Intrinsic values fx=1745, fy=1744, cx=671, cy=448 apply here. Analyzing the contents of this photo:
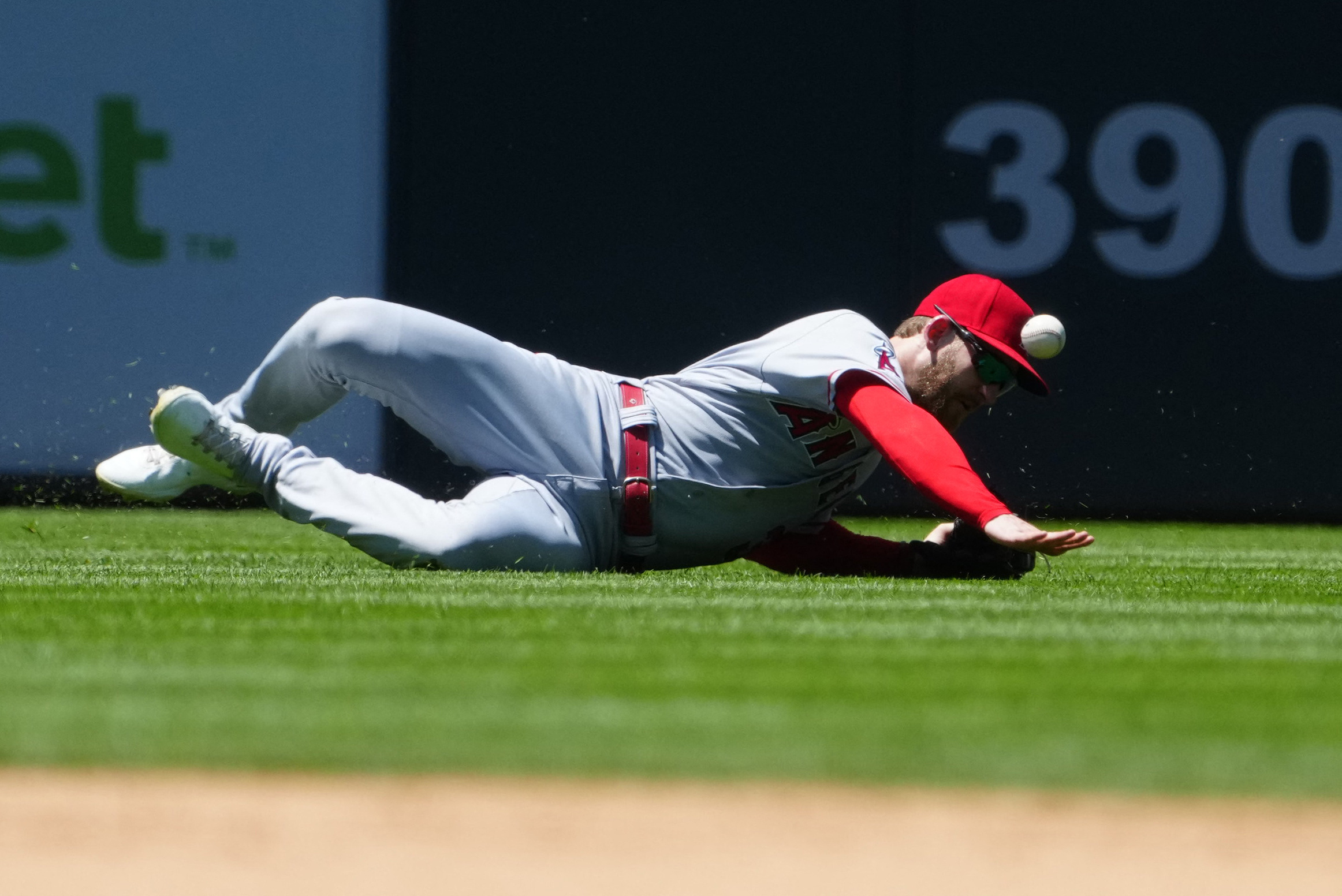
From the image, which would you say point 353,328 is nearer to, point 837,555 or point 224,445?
point 224,445

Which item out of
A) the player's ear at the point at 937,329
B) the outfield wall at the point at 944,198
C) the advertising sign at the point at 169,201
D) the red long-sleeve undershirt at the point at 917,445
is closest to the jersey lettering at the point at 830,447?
the red long-sleeve undershirt at the point at 917,445

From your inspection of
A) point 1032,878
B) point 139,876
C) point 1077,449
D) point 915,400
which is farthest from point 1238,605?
point 1077,449

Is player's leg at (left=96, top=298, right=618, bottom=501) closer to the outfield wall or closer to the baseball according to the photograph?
the baseball

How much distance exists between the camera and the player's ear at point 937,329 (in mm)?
2961

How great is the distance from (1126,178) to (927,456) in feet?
11.8

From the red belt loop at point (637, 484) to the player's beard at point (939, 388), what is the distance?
47 cm

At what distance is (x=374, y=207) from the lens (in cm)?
598

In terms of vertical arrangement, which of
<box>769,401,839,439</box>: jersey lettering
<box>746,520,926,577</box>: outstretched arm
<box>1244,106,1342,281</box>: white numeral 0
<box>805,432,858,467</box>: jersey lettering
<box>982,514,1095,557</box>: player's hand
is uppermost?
<box>1244,106,1342,281</box>: white numeral 0

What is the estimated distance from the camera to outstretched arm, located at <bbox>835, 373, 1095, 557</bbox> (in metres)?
2.53

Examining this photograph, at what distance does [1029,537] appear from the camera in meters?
2.47

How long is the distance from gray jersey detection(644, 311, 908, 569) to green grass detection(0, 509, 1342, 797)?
12 centimetres

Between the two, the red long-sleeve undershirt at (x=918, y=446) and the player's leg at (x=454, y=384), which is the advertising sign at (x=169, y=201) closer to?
the player's leg at (x=454, y=384)

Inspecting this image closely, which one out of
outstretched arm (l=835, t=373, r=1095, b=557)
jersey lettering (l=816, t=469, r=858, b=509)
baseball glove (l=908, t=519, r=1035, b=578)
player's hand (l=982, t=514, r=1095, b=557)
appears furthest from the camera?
baseball glove (l=908, t=519, r=1035, b=578)

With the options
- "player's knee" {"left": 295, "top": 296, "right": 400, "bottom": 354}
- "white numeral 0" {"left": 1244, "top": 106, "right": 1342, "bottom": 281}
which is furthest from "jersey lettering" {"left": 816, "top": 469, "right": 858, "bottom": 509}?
"white numeral 0" {"left": 1244, "top": 106, "right": 1342, "bottom": 281}
